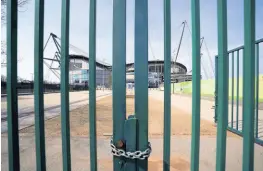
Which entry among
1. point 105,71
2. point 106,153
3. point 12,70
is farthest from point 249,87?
point 105,71

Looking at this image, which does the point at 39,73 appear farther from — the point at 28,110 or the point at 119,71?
the point at 28,110

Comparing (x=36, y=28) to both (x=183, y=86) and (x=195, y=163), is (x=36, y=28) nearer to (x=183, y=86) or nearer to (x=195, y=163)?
(x=195, y=163)

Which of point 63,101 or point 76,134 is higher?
point 63,101

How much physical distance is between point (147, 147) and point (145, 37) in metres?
0.56

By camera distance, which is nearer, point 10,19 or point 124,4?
point 124,4

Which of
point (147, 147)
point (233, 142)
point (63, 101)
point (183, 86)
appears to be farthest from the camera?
point (183, 86)

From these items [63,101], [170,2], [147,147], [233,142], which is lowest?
[233,142]

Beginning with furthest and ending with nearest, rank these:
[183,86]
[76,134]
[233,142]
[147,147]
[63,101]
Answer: [183,86] → [76,134] → [233,142] → [63,101] → [147,147]

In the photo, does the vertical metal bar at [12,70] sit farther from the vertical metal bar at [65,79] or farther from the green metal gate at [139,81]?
the vertical metal bar at [65,79]

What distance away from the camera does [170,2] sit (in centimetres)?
118

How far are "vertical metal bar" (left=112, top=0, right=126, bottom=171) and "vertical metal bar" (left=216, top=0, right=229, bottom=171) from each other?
19.7 inches

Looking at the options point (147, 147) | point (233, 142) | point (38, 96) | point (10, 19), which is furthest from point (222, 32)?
point (233, 142)

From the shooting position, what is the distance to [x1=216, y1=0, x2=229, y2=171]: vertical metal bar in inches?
45.7

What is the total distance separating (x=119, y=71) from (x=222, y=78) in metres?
0.54
